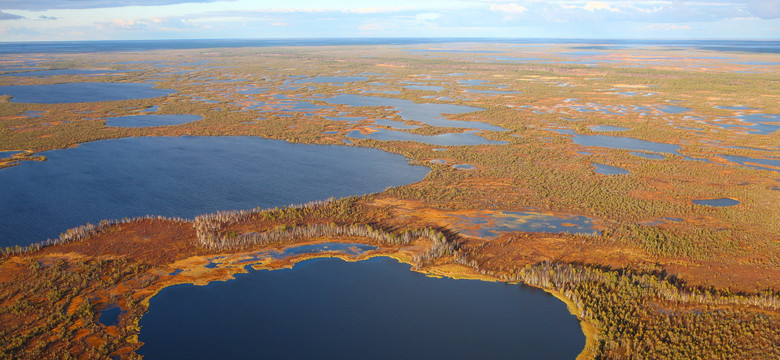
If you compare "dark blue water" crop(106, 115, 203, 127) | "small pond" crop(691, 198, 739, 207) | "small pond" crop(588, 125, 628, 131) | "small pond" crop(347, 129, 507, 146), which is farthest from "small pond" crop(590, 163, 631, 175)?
"dark blue water" crop(106, 115, 203, 127)

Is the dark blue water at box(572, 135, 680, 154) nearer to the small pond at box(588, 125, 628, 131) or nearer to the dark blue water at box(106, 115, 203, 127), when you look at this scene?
the small pond at box(588, 125, 628, 131)

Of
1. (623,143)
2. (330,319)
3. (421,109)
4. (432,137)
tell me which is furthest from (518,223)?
(421,109)

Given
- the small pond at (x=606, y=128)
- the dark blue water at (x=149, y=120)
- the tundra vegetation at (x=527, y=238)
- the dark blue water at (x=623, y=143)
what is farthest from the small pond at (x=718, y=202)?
the dark blue water at (x=149, y=120)

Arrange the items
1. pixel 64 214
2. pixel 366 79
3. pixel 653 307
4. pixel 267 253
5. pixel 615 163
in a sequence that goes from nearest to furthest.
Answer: pixel 653 307 < pixel 267 253 < pixel 64 214 < pixel 615 163 < pixel 366 79

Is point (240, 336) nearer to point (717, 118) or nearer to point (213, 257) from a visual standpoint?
point (213, 257)

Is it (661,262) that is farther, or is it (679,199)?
(679,199)

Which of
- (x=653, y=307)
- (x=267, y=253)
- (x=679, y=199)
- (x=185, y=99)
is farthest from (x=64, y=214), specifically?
(x=185, y=99)

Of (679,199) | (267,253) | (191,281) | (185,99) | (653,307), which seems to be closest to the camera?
(653,307)

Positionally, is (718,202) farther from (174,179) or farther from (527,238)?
(174,179)
